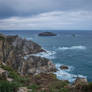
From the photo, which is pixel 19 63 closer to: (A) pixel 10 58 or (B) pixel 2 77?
(A) pixel 10 58

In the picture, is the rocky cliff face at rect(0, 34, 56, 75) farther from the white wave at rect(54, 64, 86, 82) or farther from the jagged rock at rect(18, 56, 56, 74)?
the white wave at rect(54, 64, 86, 82)

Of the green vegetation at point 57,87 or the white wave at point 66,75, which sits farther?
the white wave at point 66,75

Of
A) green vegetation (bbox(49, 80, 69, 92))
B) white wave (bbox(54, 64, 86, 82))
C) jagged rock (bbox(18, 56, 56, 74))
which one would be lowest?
white wave (bbox(54, 64, 86, 82))

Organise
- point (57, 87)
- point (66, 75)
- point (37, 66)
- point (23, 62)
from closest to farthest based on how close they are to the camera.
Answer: point (57, 87)
point (66, 75)
point (23, 62)
point (37, 66)

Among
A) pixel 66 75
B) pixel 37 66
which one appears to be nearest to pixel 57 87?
pixel 66 75

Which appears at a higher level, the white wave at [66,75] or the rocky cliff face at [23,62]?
the rocky cliff face at [23,62]

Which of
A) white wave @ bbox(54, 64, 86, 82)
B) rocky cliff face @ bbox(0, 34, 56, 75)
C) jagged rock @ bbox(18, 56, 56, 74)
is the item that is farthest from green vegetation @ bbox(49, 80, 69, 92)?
jagged rock @ bbox(18, 56, 56, 74)

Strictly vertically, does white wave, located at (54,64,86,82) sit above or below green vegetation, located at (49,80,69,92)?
below

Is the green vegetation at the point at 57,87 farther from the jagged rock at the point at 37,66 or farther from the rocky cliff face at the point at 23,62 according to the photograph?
the jagged rock at the point at 37,66

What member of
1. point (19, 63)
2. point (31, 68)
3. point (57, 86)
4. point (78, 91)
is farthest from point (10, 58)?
point (78, 91)

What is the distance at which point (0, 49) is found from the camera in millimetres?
30438

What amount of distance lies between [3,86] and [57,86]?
4738 mm

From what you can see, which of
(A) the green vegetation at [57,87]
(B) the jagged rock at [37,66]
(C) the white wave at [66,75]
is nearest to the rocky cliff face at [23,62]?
(B) the jagged rock at [37,66]

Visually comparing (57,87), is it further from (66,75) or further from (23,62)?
(23,62)
